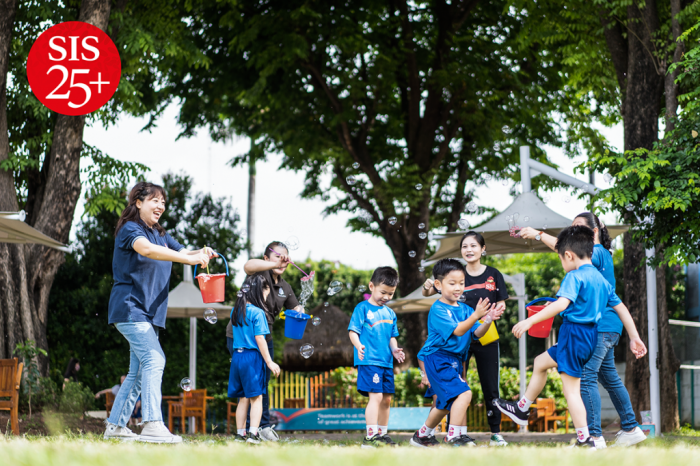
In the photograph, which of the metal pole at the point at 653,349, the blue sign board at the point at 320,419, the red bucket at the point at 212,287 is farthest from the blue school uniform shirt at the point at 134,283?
the blue sign board at the point at 320,419

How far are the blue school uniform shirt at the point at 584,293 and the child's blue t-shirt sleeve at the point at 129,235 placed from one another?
290 cm

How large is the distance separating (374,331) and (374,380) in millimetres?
391

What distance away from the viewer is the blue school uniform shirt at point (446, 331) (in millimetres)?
5434

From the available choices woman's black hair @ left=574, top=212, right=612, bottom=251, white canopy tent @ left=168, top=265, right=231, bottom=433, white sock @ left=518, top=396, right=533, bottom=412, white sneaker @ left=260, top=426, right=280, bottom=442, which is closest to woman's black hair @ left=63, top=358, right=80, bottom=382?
white canopy tent @ left=168, top=265, right=231, bottom=433

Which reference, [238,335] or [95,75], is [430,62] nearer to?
[95,75]

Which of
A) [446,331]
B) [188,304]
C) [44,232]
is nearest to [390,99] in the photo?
[188,304]

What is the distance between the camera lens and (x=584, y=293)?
16.0 ft

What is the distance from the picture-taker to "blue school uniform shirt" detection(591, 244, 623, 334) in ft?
17.4

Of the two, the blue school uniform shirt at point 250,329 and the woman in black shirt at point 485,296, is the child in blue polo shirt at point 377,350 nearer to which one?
the woman in black shirt at point 485,296

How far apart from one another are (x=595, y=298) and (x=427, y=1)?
13808mm

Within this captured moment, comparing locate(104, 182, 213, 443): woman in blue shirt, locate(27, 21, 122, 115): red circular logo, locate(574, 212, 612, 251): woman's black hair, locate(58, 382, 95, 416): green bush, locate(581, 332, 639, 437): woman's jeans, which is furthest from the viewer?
locate(27, 21, 122, 115): red circular logo

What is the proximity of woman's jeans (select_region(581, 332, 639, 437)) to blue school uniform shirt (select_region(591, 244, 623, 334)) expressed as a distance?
53 mm

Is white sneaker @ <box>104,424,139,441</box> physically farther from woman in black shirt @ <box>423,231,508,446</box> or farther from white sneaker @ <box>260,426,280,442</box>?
woman in black shirt @ <box>423,231,508,446</box>

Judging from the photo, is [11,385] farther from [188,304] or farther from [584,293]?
[584,293]
